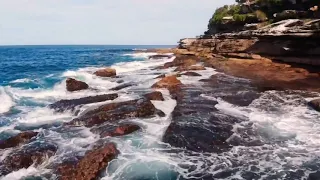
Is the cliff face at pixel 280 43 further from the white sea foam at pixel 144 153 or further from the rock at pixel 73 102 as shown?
the rock at pixel 73 102

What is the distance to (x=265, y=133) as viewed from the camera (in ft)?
44.2

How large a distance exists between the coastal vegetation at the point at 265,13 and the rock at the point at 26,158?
27281mm

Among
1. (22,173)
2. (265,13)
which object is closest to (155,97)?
(22,173)

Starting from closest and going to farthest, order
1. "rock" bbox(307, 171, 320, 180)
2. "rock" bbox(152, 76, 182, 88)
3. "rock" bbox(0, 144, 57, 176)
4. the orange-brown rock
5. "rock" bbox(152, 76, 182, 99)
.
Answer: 1. "rock" bbox(307, 171, 320, 180)
2. "rock" bbox(0, 144, 57, 176)
3. "rock" bbox(152, 76, 182, 99)
4. the orange-brown rock
5. "rock" bbox(152, 76, 182, 88)

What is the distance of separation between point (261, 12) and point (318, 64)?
586 inches

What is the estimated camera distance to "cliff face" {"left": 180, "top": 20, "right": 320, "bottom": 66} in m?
25.3

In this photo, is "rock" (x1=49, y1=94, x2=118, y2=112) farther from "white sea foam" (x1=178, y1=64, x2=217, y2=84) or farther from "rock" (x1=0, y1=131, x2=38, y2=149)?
"white sea foam" (x1=178, y1=64, x2=217, y2=84)

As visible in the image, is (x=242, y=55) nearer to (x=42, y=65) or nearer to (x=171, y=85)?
(x=171, y=85)

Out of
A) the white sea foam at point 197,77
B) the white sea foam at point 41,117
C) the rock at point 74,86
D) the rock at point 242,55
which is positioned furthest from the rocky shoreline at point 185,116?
the rock at point 242,55

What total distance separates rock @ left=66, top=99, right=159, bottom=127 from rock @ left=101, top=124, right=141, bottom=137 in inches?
62.2

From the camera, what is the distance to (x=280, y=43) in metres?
29.3

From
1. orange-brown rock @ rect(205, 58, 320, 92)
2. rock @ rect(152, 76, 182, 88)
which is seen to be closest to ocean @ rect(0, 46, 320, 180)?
rock @ rect(152, 76, 182, 88)

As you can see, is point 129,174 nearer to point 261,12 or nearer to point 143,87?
point 143,87

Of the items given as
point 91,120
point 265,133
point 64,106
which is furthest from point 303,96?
point 64,106
